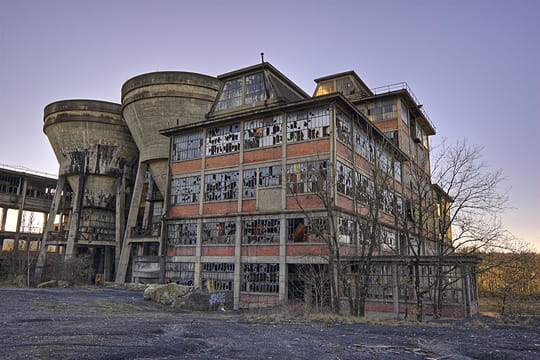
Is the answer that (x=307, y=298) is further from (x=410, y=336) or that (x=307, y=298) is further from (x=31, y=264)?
(x=31, y=264)

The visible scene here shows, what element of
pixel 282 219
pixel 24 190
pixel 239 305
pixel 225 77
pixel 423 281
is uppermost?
pixel 225 77

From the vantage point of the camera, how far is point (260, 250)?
26484 millimetres

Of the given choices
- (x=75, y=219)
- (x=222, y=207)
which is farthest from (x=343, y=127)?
(x=75, y=219)

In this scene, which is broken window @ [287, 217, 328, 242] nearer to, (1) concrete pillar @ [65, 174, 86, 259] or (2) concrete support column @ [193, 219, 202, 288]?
(2) concrete support column @ [193, 219, 202, 288]

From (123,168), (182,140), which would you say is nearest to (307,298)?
(182,140)

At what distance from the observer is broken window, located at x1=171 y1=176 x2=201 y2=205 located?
30.9 meters

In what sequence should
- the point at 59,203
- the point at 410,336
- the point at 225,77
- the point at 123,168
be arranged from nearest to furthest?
the point at 410,336, the point at 225,77, the point at 123,168, the point at 59,203

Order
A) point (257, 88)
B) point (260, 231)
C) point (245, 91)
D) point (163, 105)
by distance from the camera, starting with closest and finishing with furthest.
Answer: point (260, 231)
point (257, 88)
point (245, 91)
point (163, 105)

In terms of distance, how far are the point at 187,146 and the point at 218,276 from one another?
10666mm

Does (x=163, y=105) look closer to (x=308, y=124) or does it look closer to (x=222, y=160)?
(x=222, y=160)

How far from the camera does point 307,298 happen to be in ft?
78.9

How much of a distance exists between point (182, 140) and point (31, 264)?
2513 centimetres

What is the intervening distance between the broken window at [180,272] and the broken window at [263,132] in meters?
9.81

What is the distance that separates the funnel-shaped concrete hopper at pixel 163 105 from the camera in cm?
3588
